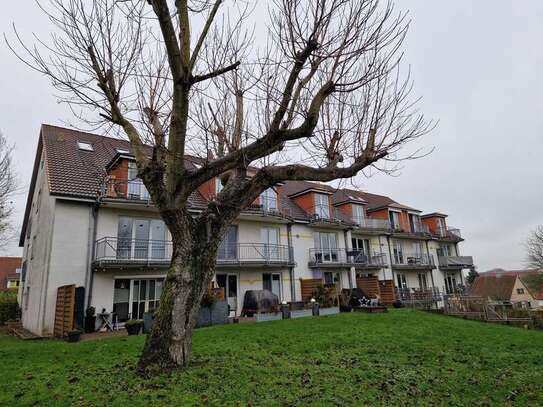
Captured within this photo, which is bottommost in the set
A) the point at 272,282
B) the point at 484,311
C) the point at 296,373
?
the point at 484,311

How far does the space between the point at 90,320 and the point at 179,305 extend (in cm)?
938

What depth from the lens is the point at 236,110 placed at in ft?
25.2

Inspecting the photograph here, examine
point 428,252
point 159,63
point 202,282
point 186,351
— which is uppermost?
point 159,63

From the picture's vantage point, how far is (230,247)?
1845cm

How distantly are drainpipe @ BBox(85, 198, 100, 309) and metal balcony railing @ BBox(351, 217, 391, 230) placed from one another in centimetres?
1748

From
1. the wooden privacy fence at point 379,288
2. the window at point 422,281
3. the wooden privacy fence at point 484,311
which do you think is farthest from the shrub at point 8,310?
the window at point 422,281

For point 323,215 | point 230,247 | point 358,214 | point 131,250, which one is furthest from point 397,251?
point 131,250

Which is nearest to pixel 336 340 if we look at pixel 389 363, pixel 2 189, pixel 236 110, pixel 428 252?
pixel 389 363

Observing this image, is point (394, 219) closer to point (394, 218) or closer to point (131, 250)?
point (394, 218)

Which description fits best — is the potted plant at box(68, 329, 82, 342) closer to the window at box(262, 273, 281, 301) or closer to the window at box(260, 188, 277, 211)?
the window at box(262, 273, 281, 301)

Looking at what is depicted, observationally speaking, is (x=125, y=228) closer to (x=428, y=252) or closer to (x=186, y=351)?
(x=186, y=351)

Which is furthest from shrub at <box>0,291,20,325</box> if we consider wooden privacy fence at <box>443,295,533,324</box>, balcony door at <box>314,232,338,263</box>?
wooden privacy fence at <box>443,295,533,324</box>

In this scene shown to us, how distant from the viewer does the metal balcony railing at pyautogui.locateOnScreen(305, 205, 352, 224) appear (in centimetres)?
2203

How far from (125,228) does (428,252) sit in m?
27.1
